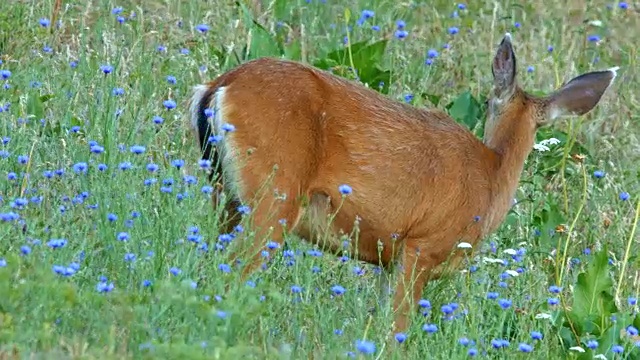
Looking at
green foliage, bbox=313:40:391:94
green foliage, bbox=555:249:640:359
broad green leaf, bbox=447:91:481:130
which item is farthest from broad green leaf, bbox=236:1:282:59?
green foliage, bbox=555:249:640:359

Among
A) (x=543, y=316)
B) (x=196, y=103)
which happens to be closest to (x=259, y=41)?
(x=196, y=103)

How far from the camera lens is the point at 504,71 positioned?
26.5ft

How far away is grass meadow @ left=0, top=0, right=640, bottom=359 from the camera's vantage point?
5.37 m

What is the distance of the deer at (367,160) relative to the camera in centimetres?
697

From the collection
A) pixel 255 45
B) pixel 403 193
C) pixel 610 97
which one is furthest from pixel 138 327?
pixel 610 97

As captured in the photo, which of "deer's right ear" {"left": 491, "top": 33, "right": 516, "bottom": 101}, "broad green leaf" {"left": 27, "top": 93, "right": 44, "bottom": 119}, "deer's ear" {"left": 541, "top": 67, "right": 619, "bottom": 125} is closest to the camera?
"deer's right ear" {"left": 491, "top": 33, "right": 516, "bottom": 101}

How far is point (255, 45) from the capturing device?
9.82 metres

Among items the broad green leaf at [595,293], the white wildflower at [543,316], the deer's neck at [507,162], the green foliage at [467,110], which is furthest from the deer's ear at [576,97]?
the white wildflower at [543,316]

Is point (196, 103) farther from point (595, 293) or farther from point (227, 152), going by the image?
point (595, 293)

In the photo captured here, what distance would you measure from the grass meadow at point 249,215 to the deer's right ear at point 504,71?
37 centimetres

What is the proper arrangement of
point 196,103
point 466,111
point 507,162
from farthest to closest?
point 466,111, point 507,162, point 196,103

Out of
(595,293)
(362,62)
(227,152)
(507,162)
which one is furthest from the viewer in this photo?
(362,62)

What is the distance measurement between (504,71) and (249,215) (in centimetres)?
223

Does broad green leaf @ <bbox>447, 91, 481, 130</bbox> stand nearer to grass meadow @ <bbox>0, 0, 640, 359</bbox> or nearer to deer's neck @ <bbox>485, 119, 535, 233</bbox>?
grass meadow @ <bbox>0, 0, 640, 359</bbox>
